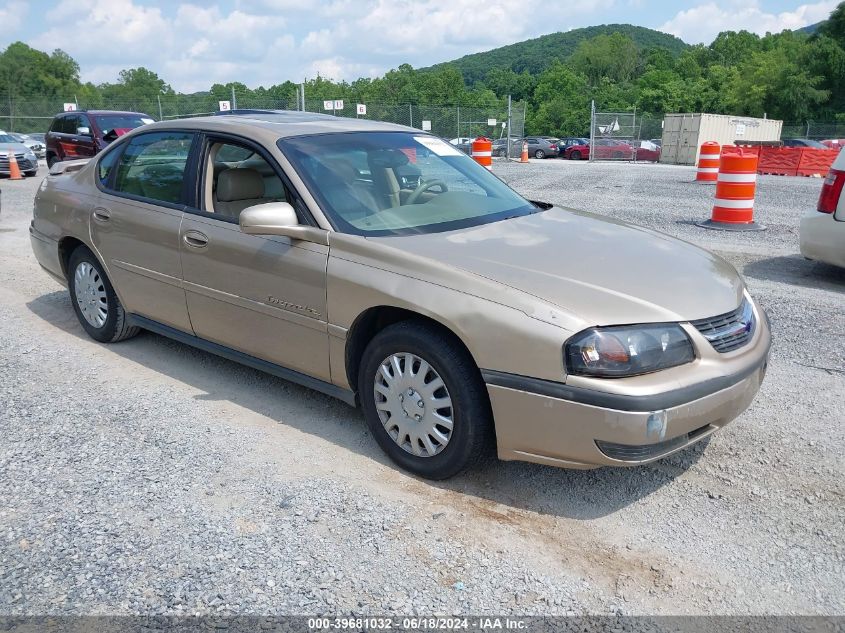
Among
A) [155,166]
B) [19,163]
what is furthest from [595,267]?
[19,163]

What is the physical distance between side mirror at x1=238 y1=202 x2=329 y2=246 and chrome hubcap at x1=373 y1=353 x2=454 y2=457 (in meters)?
0.77

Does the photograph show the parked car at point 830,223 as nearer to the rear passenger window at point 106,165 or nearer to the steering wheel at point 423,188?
the steering wheel at point 423,188

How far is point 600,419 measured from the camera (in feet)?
9.29

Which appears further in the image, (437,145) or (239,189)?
(437,145)

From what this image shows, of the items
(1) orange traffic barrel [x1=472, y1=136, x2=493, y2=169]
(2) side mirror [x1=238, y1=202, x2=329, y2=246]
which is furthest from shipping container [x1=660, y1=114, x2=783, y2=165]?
(2) side mirror [x1=238, y1=202, x2=329, y2=246]

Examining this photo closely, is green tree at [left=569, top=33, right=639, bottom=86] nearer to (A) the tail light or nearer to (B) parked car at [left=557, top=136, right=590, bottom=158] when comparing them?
(B) parked car at [left=557, top=136, right=590, bottom=158]

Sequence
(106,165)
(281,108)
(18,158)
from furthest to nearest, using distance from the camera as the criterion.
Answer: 1. (281,108)
2. (18,158)
3. (106,165)

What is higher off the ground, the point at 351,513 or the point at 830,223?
the point at 830,223

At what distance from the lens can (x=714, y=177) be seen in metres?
17.3

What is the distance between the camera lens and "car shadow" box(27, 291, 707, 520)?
329 centimetres

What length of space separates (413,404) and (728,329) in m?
1.45

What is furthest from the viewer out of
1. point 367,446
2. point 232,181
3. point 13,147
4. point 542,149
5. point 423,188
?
point 542,149

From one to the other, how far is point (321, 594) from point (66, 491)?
4.83 ft

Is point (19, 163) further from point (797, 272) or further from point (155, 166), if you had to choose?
point (797, 272)
